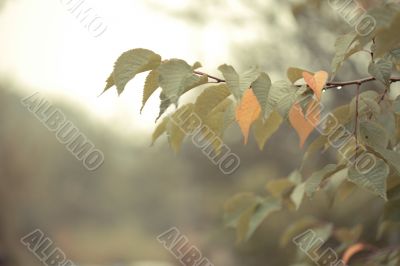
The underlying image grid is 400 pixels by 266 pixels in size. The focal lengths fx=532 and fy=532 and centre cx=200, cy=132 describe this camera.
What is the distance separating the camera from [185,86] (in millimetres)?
585

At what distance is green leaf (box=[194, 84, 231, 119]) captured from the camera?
666mm

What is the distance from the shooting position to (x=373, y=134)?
655 millimetres

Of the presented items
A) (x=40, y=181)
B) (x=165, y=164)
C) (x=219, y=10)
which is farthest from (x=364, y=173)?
(x=165, y=164)

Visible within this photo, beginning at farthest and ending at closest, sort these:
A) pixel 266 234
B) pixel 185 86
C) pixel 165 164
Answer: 1. pixel 165 164
2. pixel 266 234
3. pixel 185 86

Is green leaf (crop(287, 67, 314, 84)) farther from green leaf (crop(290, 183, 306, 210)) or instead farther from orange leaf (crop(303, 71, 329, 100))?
green leaf (crop(290, 183, 306, 210))

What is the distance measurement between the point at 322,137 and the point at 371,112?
0.08 m

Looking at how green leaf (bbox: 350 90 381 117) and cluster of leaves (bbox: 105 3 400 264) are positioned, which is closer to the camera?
cluster of leaves (bbox: 105 3 400 264)

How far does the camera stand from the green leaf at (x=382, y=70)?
0.59 meters

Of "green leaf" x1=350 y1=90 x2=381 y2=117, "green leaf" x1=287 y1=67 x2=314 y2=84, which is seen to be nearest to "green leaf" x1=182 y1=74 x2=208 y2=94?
"green leaf" x1=287 y1=67 x2=314 y2=84

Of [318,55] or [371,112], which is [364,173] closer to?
[371,112]

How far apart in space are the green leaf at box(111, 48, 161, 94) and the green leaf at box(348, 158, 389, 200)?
260 mm
